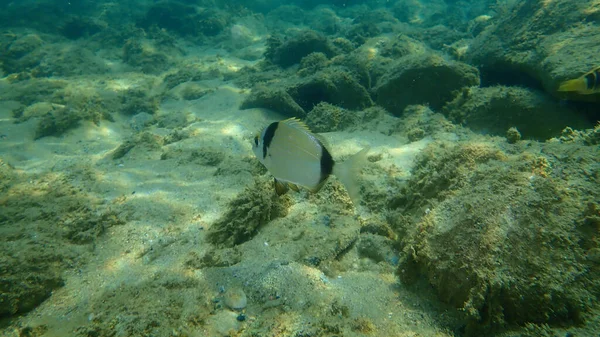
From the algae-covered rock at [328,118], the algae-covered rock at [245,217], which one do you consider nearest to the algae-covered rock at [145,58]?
the algae-covered rock at [328,118]

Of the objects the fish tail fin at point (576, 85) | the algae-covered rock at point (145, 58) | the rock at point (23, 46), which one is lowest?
the algae-covered rock at point (145, 58)

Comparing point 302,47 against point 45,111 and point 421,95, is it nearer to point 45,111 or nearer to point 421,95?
point 421,95

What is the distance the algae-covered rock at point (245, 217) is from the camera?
3.14m

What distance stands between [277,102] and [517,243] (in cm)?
553

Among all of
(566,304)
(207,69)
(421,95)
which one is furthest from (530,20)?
(207,69)

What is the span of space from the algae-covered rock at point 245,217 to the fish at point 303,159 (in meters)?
1.27

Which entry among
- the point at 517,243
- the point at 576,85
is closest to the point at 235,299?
the point at 517,243

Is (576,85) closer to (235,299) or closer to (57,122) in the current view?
(235,299)

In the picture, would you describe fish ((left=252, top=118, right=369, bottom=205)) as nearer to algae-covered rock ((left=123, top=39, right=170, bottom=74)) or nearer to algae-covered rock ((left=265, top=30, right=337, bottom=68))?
algae-covered rock ((left=265, top=30, right=337, bottom=68))

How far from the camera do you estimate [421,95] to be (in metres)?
6.21

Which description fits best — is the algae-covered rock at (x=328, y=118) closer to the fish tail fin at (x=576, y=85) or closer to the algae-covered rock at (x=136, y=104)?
the fish tail fin at (x=576, y=85)

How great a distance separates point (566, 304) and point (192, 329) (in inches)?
91.9

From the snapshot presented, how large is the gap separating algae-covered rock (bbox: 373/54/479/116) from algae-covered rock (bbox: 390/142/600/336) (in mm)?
3789

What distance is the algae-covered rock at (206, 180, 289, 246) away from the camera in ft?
10.3
